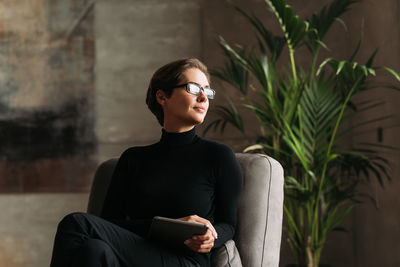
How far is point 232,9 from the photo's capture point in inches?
156

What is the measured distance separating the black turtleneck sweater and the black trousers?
161 millimetres

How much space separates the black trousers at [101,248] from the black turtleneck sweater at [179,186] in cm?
16

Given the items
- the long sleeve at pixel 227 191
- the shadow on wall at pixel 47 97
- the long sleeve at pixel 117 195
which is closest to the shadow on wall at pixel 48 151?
the shadow on wall at pixel 47 97

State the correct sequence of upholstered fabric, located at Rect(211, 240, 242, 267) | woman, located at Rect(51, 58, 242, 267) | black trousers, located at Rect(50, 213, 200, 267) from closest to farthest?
1. black trousers, located at Rect(50, 213, 200, 267)
2. woman, located at Rect(51, 58, 242, 267)
3. upholstered fabric, located at Rect(211, 240, 242, 267)

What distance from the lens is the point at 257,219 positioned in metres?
1.94

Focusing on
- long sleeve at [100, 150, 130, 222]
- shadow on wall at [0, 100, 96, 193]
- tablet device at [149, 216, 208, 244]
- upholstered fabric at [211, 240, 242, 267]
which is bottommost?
shadow on wall at [0, 100, 96, 193]

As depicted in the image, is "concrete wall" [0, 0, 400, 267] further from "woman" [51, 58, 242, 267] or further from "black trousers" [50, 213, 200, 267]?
"black trousers" [50, 213, 200, 267]

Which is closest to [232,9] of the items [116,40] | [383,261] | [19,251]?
[116,40]

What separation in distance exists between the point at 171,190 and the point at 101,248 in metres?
0.46

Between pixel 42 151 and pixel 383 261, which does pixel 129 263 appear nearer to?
pixel 383 261

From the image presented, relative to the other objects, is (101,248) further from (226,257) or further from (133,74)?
(133,74)

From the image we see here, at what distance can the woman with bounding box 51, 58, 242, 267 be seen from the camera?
158 centimetres

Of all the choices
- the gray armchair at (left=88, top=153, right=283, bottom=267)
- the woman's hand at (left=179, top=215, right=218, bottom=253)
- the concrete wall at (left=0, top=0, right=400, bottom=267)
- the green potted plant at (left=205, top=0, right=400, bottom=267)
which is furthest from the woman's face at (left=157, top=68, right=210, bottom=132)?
the concrete wall at (left=0, top=0, right=400, bottom=267)

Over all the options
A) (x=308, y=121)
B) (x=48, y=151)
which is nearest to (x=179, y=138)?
(x=308, y=121)
